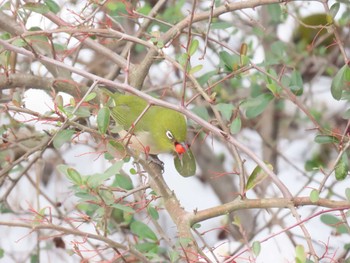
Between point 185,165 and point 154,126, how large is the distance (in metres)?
0.31

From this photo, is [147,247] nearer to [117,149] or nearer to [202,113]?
[202,113]

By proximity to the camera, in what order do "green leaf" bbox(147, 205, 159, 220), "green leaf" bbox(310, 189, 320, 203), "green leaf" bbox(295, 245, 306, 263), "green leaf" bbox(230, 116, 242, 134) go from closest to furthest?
1. "green leaf" bbox(295, 245, 306, 263)
2. "green leaf" bbox(310, 189, 320, 203)
3. "green leaf" bbox(230, 116, 242, 134)
4. "green leaf" bbox(147, 205, 159, 220)

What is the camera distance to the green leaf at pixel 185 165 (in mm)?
1810

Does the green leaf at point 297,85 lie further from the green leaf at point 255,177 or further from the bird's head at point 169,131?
the green leaf at point 255,177

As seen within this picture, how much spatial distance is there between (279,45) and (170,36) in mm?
866

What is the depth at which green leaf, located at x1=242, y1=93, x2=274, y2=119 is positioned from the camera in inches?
71.5

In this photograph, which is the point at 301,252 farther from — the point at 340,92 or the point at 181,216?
the point at 340,92

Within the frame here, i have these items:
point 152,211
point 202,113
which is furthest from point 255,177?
point 202,113

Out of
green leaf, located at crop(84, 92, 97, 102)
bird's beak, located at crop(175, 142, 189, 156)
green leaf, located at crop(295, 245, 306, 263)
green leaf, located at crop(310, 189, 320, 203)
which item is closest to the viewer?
green leaf, located at crop(295, 245, 306, 263)

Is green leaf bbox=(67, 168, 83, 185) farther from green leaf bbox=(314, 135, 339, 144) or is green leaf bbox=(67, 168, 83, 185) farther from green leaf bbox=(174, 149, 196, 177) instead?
green leaf bbox=(314, 135, 339, 144)

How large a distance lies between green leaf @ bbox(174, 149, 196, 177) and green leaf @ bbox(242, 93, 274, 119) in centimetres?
20

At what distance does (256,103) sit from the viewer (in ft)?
5.99

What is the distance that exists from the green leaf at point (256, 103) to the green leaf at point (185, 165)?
0.20 metres

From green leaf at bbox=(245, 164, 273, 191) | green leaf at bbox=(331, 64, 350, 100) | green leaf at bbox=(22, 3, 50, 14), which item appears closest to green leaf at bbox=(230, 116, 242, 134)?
green leaf at bbox=(245, 164, 273, 191)
